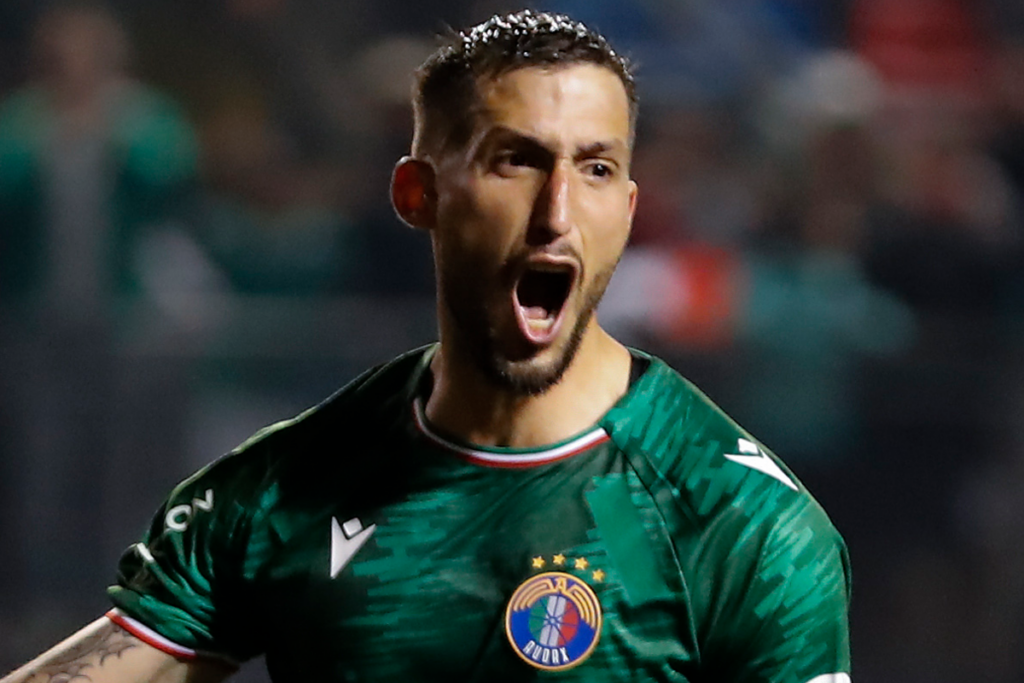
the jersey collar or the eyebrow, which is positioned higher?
the eyebrow

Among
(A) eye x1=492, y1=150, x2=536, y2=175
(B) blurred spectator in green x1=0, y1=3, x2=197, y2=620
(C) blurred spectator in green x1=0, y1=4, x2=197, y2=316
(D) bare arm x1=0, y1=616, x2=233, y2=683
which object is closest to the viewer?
(A) eye x1=492, y1=150, x2=536, y2=175

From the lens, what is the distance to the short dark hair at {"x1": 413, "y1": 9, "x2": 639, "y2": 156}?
2.42 metres

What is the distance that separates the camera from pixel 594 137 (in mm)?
2400

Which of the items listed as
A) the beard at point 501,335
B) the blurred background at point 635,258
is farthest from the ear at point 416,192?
the blurred background at point 635,258

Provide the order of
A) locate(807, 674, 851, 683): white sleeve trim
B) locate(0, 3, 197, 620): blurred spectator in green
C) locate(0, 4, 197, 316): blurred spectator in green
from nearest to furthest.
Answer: locate(807, 674, 851, 683): white sleeve trim, locate(0, 3, 197, 620): blurred spectator in green, locate(0, 4, 197, 316): blurred spectator in green

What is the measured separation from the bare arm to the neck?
52cm

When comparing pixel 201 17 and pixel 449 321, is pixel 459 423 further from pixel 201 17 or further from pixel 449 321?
pixel 201 17

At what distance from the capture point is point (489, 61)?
7.97ft

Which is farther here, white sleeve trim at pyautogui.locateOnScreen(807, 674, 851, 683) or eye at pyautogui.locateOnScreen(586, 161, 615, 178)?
eye at pyautogui.locateOnScreen(586, 161, 615, 178)

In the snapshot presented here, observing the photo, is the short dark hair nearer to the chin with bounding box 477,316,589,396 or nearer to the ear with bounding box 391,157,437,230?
the ear with bounding box 391,157,437,230

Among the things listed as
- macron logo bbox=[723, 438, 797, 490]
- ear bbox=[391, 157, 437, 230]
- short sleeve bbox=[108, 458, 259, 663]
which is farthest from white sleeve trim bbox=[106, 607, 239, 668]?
macron logo bbox=[723, 438, 797, 490]

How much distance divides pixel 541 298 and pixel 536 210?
0.19m

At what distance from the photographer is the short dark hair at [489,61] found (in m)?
2.42

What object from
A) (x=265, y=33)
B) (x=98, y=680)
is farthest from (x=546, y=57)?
(x=265, y=33)
